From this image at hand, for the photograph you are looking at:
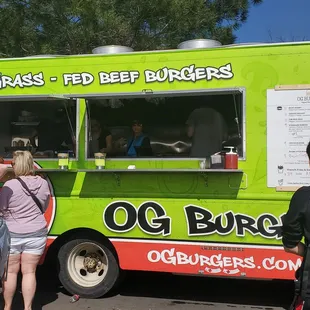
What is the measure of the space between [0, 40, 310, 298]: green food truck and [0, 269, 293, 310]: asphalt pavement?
0.89ft

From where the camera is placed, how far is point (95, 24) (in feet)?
29.7

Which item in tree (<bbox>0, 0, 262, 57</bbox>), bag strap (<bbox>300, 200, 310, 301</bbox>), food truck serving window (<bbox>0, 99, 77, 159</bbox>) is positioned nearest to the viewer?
bag strap (<bbox>300, 200, 310, 301</bbox>)

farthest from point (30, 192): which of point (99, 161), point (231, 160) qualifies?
point (231, 160)

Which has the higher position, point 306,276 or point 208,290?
point 306,276

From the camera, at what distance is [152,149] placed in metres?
5.35

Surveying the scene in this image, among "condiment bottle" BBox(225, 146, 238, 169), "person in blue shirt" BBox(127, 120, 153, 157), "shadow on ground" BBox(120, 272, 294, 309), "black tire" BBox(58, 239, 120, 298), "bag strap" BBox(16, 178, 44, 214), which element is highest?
"person in blue shirt" BBox(127, 120, 153, 157)

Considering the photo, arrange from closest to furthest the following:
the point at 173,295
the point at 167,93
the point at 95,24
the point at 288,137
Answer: the point at 288,137 < the point at 167,93 < the point at 173,295 < the point at 95,24

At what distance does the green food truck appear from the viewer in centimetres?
485

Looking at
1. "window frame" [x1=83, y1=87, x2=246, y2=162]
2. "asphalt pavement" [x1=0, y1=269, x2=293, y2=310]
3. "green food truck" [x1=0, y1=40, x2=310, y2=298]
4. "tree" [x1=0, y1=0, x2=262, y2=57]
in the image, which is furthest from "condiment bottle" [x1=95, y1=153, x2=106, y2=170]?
"tree" [x1=0, y1=0, x2=262, y2=57]

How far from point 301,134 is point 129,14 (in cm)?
562

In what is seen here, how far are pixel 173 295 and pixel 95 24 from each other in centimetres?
561

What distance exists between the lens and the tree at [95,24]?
8.95 m

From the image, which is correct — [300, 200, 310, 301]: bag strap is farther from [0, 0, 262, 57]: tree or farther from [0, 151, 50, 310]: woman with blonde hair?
[0, 0, 262, 57]: tree

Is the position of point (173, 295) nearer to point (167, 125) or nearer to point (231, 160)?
point (231, 160)
